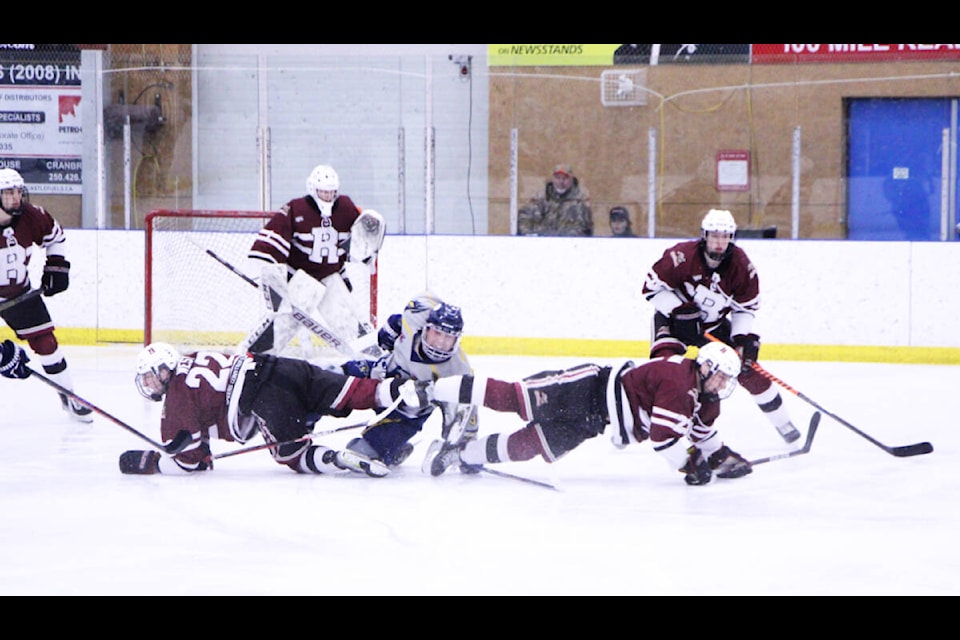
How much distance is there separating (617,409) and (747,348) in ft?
2.56

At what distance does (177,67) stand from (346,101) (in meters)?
1.01

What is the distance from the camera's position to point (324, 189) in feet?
17.9

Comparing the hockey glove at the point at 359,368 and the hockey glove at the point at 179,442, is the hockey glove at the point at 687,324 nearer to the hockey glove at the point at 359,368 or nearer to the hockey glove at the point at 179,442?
the hockey glove at the point at 359,368

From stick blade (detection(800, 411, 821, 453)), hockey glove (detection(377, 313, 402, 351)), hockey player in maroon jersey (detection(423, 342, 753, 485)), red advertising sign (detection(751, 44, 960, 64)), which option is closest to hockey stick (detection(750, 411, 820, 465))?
stick blade (detection(800, 411, 821, 453))

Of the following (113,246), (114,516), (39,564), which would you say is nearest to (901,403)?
(114,516)

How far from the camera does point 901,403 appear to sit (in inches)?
211

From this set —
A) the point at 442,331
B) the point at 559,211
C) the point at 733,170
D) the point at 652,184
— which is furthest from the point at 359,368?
the point at 733,170

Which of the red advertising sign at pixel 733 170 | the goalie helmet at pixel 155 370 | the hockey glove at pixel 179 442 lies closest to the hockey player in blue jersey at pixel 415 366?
the hockey glove at pixel 179 442

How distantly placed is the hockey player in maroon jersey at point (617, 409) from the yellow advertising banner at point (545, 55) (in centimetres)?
381

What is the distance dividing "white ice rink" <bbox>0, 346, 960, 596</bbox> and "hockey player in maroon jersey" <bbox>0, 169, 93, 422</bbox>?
271 mm

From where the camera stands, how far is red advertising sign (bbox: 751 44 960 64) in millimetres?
6926

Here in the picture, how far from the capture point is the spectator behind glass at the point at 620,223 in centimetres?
711

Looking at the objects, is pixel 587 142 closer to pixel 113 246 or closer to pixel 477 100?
pixel 477 100

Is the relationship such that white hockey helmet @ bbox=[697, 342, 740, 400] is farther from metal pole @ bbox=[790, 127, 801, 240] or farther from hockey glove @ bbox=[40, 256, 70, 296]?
metal pole @ bbox=[790, 127, 801, 240]
